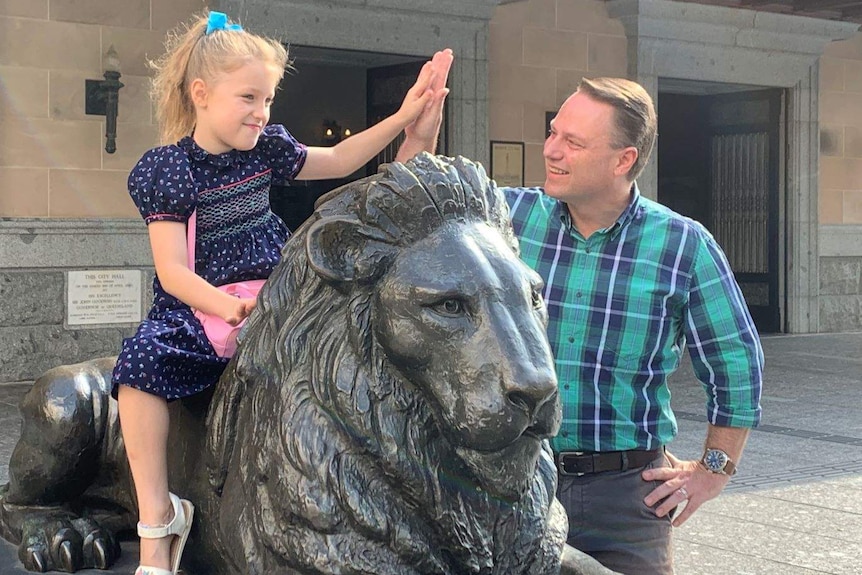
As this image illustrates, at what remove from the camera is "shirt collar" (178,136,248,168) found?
219 centimetres

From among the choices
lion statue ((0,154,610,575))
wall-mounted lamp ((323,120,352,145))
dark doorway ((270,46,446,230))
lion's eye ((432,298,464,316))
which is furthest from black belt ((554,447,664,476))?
wall-mounted lamp ((323,120,352,145))

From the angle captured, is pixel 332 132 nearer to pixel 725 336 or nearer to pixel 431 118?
pixel 725 336

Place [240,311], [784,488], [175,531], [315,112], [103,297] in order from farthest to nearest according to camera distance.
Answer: [315,112] < [103,297] < [784,488] < [175,531] < [240,311]

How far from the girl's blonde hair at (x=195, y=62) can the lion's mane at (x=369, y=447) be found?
0.53 m

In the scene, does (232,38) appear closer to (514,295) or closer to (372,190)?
(372,190)

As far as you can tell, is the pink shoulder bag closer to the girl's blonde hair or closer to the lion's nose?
the girl's blonde hair

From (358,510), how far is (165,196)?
796 millimetres

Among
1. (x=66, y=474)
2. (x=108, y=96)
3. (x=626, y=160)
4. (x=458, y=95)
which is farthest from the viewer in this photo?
(x=458, y=95)

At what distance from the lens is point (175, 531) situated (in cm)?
205

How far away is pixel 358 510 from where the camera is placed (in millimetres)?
1653

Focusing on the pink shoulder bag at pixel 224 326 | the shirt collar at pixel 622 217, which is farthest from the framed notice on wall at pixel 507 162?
the pink shoulder bag at pixel 224 326

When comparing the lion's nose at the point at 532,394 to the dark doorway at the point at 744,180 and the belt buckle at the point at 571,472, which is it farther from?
the dark doorway at the point at 744,180

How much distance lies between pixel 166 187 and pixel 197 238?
0.12 m

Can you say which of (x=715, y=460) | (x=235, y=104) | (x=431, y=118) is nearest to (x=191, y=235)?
(x=235, y=104)
